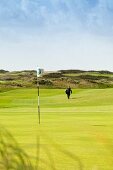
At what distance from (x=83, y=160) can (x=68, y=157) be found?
1.84 feet

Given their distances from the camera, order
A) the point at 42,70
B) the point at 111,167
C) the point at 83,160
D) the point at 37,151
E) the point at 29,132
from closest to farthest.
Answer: the point at 111,167
the point at 83,160
the point at 37,151
the point at 29,132
the point at 42,70

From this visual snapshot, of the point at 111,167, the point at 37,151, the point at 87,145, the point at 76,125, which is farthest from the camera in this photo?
the point at 76,125

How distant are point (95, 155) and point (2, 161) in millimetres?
2337

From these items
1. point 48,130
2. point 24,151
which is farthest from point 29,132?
point 24,151

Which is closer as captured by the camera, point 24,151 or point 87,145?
point 24,151

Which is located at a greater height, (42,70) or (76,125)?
(42,70)

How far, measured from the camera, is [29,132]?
1762cm

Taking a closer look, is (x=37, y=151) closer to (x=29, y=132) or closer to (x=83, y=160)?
(x=83, y=160)

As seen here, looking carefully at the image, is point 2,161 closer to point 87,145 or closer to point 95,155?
point 95,155

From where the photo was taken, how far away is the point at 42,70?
2361 cm

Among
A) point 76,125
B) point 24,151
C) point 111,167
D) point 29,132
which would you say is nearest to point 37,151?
point 24,151

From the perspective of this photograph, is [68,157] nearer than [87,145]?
Yes

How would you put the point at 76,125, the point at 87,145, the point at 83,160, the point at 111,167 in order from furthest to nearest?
1. the point at 76,125
2. the point at 87,145
3. the point at 83,160
4. the point at 111,167

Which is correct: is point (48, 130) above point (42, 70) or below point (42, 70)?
below
